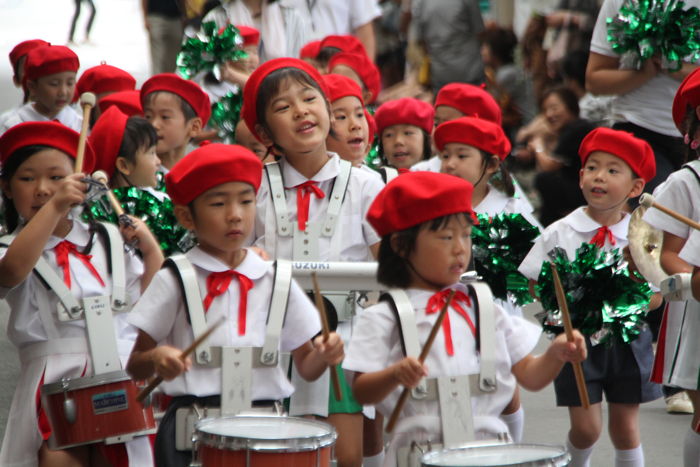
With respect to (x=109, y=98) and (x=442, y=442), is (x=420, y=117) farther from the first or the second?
(x=442, y=442)

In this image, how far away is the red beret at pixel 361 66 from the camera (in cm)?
761

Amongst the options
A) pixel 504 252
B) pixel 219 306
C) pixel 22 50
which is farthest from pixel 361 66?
pixel 219 306

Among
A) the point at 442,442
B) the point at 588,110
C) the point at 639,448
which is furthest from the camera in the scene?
the point at 588,110

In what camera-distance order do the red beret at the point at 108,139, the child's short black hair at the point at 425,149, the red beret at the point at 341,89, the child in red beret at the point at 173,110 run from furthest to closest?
the child's short black hair at the point at 425,149 < the child in red beret at the point at 173,110 < the red beret at the point at 341,89 < the red beret at the point at 108,139

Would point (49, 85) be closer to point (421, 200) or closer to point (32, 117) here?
point (32, 117)

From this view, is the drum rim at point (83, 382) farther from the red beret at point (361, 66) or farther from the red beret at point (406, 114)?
the red beret at point (361, 66)

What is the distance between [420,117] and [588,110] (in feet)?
8.40

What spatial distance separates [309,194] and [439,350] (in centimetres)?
127

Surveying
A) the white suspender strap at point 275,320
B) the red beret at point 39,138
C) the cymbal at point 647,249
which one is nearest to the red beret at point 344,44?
the cymbal at point 647,249

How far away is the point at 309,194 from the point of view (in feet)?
16.1

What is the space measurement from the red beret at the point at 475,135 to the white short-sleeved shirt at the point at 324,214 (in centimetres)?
100

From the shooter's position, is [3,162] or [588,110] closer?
[3,162]

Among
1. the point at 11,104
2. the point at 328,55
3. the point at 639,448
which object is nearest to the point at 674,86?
the point at 639,448

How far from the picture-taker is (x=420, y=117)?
7.16 meters
